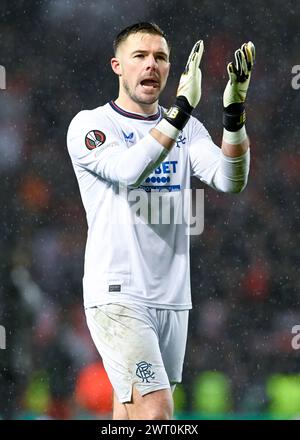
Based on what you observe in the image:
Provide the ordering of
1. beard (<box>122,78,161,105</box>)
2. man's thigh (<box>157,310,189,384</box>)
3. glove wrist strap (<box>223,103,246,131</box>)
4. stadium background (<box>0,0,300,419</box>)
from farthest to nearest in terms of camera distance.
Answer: stadium background (<box>0,0,300,419</box>)
beard (<box>122,78,161,105</box>)
man's thigh (<box>157,310,189,384</box>)
glove wrist strap (<box>223,103,246,131</box>)

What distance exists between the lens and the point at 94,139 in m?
3.63

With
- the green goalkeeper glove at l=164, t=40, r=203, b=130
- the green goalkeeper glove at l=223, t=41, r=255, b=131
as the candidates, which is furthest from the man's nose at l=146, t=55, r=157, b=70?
the green goalkeeper glove at l=223, t=41, r=255, b=131

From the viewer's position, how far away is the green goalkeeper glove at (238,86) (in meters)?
3.36

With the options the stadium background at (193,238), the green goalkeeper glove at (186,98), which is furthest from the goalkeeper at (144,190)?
the stadium background at (193,238)

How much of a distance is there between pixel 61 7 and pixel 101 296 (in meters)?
3.84

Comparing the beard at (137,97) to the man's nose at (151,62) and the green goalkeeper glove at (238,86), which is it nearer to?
the man's nose at (151,62)

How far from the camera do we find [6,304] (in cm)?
657

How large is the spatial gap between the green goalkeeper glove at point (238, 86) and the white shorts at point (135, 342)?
2.45ft

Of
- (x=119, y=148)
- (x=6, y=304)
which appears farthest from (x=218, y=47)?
(x=119, y=148)

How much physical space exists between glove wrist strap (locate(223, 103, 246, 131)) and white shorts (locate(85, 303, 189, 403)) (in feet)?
2.37

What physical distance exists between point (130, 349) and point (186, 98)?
3.02 ft

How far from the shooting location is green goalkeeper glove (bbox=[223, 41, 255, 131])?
132 inches

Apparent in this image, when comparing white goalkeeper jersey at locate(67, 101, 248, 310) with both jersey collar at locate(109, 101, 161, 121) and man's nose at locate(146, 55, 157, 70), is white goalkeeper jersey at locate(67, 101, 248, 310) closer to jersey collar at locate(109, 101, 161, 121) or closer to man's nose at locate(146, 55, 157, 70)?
jersey collar at locate(109, 101, 161, 121)

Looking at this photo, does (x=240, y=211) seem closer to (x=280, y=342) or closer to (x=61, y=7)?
(x=280, y=342)
